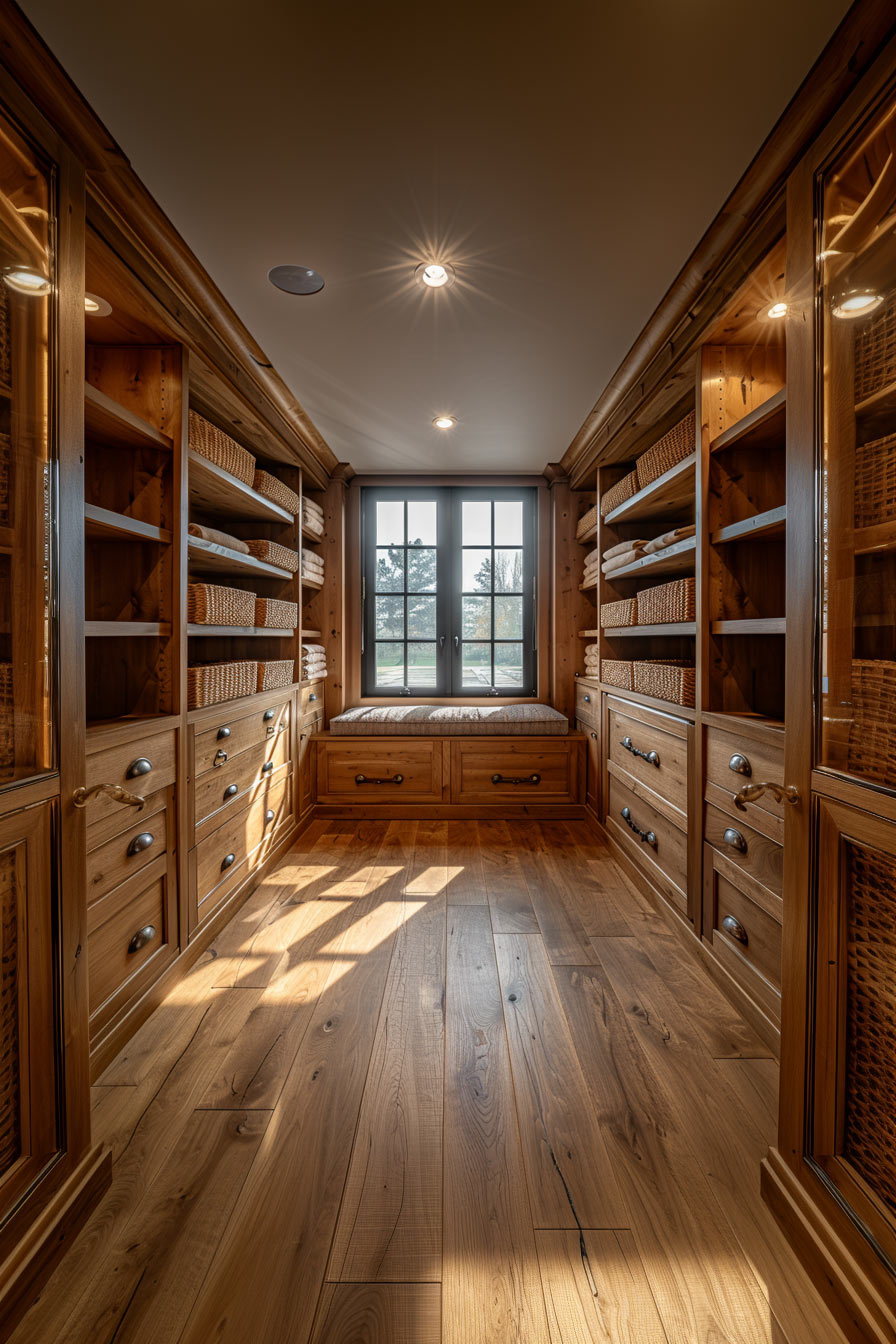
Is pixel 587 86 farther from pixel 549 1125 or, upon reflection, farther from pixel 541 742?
pixel 541 742

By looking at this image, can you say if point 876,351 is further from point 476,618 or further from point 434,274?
point 476,618

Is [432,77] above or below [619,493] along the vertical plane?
above

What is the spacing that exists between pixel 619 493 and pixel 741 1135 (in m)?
2.76

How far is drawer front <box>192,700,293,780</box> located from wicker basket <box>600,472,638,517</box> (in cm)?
217

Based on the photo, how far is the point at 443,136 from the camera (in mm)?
1376

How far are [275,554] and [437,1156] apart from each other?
268 centimetres

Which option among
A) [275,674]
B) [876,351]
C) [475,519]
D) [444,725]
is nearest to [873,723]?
[876,351]

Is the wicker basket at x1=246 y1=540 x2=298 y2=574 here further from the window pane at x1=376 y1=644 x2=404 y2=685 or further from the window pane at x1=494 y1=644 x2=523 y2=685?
the window pane at x1=494 y1=644 x2=523 y2=685

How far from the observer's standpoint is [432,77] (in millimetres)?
1226

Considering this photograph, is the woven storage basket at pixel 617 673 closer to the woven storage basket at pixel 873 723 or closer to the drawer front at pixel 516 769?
the drawer front at pixel 516 769

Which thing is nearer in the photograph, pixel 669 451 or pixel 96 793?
pixel 96 793

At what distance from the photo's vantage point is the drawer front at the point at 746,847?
168cm

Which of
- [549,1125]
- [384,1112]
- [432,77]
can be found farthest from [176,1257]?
[432,77]

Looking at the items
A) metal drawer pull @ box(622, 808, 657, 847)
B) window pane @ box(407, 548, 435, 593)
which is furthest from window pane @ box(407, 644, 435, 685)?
metal drawer pull @ box(622, 808, 657, 847)
